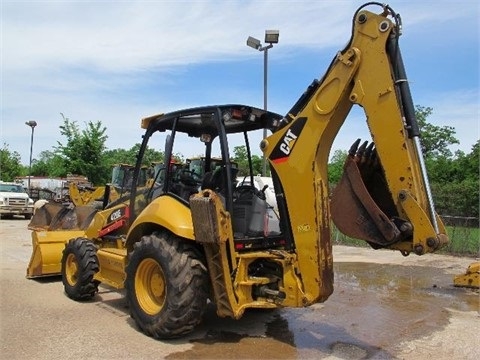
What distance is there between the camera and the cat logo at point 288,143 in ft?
17.0

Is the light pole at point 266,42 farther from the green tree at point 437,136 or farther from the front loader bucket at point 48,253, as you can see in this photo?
the green tree at point 437,136

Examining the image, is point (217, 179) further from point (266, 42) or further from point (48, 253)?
point (266, 42)

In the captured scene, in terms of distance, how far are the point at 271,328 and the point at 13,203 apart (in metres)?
20.9

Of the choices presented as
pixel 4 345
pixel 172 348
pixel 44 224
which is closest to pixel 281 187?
pixel 172 348

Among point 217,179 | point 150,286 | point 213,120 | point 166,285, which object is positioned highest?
point 213,120

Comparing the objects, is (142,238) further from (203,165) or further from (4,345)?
(4,345)

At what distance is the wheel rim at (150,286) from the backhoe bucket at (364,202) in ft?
7.11

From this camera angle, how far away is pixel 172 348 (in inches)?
207

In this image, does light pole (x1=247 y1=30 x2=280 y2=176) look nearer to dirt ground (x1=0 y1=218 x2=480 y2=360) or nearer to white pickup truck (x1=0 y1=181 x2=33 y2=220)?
dirt ground (x1=0 y1=218 x2=480 y2=360)

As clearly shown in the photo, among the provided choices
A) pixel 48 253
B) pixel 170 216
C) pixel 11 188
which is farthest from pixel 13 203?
pixel 170 216

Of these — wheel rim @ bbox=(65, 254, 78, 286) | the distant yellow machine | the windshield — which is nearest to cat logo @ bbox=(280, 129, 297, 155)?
wheel rim @ bbox=(65, 254, 78, 286)

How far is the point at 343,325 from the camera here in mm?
6273

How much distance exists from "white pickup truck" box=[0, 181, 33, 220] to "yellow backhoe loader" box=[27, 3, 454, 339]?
19673mm

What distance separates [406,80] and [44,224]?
413 inches
